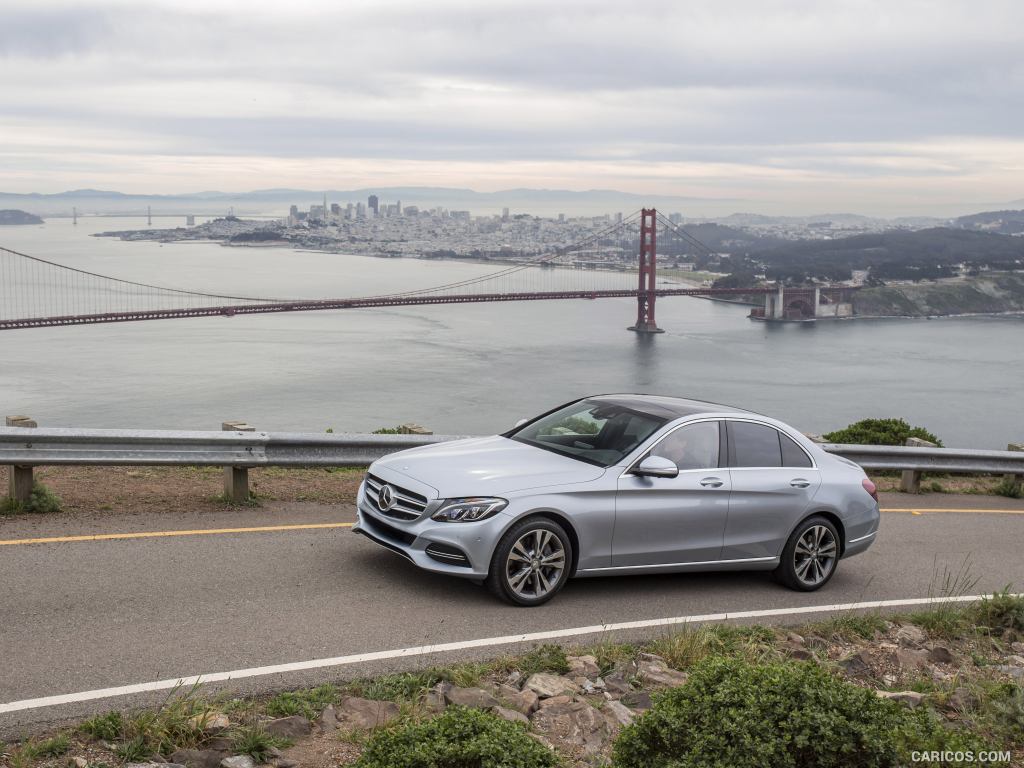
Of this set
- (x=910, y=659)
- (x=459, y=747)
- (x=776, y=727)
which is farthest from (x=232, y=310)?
(x=776, y=727)

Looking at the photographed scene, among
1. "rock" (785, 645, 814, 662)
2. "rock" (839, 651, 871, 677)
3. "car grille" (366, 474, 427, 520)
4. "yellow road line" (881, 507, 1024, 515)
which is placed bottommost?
"yellow road line" (881, 507, 1024, 515)

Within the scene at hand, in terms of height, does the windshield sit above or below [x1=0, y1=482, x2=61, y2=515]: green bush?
above

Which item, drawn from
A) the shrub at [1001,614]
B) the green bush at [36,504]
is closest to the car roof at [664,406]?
the shrub at [1001,614]

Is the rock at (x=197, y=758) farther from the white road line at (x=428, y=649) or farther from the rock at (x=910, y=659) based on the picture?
the rock at (x=910, y=659)

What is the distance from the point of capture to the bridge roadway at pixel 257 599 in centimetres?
521

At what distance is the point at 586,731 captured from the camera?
15.4ft

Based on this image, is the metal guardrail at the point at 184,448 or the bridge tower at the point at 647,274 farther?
the bridge tower at the point at 647,274

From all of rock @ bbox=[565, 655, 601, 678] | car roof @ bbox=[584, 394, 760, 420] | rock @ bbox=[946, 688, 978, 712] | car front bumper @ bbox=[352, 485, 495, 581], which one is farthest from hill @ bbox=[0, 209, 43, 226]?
rock @ bbox=[946, 688, 978, 712]

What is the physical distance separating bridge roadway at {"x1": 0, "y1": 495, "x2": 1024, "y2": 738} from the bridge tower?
8283 cm

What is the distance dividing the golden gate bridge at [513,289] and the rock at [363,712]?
62466mm

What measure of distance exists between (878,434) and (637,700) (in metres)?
13.2

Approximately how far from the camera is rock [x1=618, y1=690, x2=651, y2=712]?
5.02 m

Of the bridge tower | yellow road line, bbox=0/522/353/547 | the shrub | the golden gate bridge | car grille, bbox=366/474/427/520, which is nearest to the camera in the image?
car grille, bbox=366/474/427/520

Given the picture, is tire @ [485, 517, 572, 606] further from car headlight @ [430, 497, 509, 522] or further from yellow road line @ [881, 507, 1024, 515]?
yellow road line @ [881, 507, 1024, 515]
